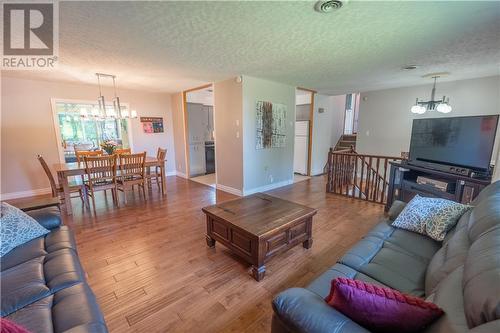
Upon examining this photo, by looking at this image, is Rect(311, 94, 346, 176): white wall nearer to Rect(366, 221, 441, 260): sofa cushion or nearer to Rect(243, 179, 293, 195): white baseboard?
Rect(243, 179, 293, 195): white baseboard

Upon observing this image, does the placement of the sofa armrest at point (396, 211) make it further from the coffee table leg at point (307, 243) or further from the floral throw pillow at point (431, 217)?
the coffee table leg at point (307, 243)

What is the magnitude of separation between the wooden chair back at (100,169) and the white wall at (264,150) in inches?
91.4

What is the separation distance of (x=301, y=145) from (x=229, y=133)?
258 centimetres

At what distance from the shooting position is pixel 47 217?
6.33ft

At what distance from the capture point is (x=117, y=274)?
2.04 meters

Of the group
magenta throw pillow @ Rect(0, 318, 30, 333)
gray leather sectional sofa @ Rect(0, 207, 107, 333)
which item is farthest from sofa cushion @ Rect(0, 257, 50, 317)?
magenta throw pillow @ Rect(0, 318, 30, 333)

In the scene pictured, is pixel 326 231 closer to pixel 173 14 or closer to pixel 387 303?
pixel 387 303

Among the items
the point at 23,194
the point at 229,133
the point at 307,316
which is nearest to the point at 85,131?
the point at 23,194

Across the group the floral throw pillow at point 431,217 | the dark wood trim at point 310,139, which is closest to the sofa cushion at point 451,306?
the floral throw pillow at point 431,217

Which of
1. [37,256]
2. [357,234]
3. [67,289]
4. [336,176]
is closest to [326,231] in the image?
A: [357,234]

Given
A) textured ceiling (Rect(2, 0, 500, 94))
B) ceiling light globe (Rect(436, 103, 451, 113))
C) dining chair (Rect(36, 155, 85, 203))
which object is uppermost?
textured ceiling (Rect(2, 0, 500, 94))

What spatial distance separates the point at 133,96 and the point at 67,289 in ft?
17.0

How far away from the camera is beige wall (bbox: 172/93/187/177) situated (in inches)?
230

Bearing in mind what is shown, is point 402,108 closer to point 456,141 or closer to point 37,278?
point 456,141
